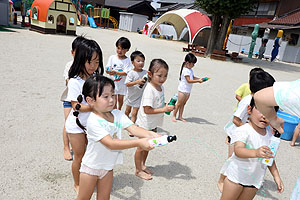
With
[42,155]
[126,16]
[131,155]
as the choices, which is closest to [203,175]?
[131,155]

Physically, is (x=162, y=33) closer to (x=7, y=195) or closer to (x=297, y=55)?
(x=297, y=55)

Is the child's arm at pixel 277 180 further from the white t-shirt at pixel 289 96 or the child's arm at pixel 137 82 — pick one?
the child's arm at pixel 137 82

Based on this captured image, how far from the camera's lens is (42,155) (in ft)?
10.4

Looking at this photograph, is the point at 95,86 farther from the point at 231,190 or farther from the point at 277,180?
the point at 277,180

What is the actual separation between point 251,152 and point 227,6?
1459cm

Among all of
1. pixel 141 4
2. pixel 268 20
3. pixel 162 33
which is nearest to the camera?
pixel 268 20

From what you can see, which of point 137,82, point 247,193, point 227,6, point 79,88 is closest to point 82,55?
point 79,88

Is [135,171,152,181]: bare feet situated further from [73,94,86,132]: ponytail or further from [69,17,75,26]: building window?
[69,17,75,26]: building window

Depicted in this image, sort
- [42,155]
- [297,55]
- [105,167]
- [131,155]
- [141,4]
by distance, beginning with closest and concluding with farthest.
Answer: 1. [105,167]
2. [42,155]
3. [131,155]
4. [297,55]
5. [141,4]

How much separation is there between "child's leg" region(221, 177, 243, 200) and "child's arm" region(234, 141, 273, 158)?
1.05ft

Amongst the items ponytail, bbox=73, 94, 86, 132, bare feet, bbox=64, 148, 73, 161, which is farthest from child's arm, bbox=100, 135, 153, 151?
bare feet, bbox=64, 148, 73, 161

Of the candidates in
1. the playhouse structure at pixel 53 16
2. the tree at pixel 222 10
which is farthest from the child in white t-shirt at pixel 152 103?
the playhouse structure at pixel 53 16

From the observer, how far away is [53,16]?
16.8 m

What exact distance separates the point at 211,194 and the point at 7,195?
7.34 ft
